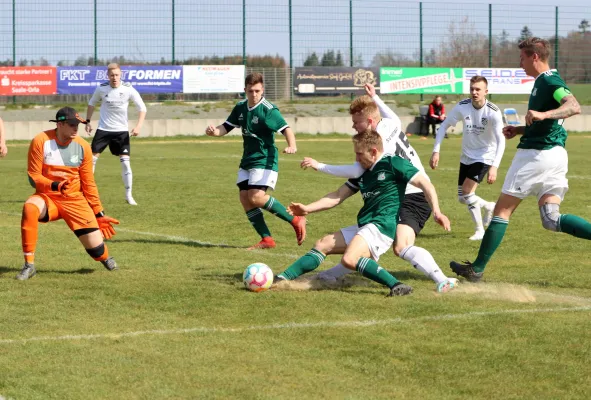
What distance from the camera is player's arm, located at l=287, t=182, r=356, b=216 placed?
8.03 m

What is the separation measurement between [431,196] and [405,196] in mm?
1144

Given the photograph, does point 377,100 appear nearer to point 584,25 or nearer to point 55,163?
point 55,163

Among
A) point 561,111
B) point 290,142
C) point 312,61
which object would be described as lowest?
point 290,142

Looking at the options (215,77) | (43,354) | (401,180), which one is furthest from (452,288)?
(215,77)

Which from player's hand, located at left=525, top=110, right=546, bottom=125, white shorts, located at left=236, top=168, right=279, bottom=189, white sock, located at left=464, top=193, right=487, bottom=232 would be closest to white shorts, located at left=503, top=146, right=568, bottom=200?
player's hand, located at left=525, top=110, right=546, bottom=125

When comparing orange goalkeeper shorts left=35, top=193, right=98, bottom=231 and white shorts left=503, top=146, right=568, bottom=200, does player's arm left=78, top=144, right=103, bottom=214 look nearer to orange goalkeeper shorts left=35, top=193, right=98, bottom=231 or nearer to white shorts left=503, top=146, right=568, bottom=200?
orange goalkeeper shorts left=35, top=193, right=98, bottom=231

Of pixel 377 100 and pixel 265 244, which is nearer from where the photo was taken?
pixel 377 100

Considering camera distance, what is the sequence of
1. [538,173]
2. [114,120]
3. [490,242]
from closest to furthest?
1. [538,173]
2. [490,242]
3. [114,120]

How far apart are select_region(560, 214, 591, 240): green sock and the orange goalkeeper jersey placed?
453 centimetres

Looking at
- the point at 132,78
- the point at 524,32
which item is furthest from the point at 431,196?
the point at 524,32

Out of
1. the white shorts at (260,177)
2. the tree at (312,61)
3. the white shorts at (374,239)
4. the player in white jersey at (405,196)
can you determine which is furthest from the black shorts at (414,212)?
the tree at (312,61)

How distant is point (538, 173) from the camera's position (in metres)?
8.53

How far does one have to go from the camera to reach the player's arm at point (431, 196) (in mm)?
7742

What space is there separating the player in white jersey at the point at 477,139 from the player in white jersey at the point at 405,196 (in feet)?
9.46
